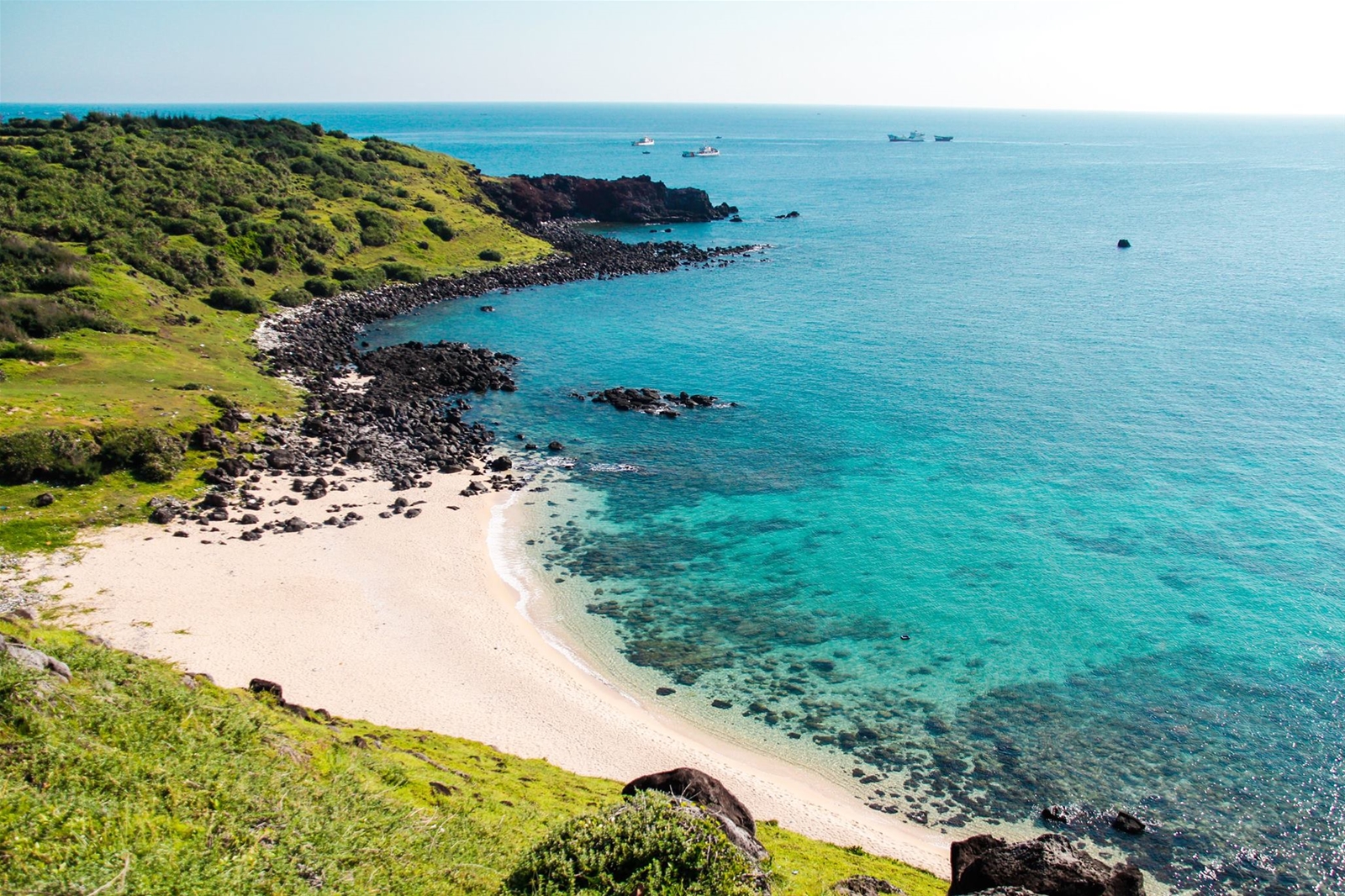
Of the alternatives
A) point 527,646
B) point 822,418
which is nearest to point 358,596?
point 527,646

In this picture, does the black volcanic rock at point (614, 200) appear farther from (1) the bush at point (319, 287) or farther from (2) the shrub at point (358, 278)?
(1) the bush at point (319, 287)

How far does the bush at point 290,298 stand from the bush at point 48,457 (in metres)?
48.9

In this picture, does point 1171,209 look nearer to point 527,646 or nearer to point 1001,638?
point 1001,638

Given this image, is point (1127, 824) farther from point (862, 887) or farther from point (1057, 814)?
point (862, 887)

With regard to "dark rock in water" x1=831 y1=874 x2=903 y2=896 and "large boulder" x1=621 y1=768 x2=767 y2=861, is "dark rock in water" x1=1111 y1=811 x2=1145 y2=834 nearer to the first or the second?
"dark rock in water" x1=831 y1=874 x2=903 y2=896

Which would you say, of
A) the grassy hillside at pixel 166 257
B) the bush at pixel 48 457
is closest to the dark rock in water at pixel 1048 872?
the grassy hillside at pixel 166 257

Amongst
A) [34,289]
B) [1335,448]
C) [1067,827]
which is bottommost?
[1067,827]

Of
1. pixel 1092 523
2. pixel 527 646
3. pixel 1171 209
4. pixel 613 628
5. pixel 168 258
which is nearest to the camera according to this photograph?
pixel 527 646

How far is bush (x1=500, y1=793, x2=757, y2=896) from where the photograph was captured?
1994cm

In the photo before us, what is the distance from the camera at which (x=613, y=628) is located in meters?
45.8

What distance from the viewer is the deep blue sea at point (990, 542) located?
35.6m

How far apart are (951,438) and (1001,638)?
28.4 m

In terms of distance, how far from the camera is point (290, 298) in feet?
324

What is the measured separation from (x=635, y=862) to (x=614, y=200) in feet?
561
